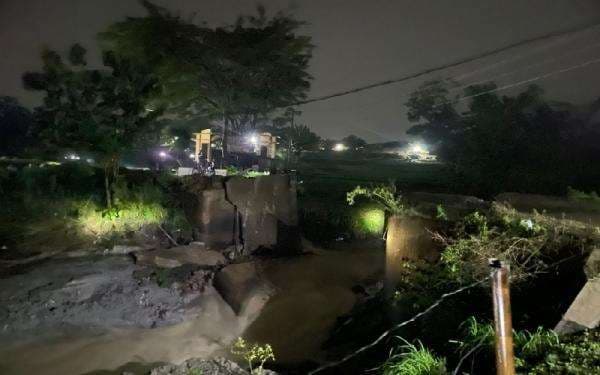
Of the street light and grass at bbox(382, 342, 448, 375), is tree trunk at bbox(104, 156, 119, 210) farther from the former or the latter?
the street light

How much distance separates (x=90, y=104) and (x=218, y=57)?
7622mm

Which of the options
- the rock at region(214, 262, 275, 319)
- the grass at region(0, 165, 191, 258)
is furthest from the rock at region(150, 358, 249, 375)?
the grass at region(0, 165, 191, 258)

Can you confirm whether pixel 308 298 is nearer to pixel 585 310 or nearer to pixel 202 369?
pixel 202 369

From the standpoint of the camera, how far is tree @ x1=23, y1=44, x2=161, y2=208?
47.5ft

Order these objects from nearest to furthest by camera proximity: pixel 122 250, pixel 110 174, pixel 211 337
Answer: pixel 211 337 → pixel 122 250 → pixel 110 174

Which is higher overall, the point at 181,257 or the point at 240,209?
the point at 240,209

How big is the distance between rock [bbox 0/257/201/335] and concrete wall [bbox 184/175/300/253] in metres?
3.93

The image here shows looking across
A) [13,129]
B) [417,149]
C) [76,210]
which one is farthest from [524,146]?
[13,129]

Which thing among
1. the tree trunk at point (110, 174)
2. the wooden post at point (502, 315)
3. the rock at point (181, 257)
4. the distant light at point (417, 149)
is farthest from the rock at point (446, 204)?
the distant light at point (417, 149)

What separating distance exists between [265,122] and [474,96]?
56.5 ft

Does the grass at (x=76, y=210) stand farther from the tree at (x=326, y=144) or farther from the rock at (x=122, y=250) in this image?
the tree at (x=326, y=144)

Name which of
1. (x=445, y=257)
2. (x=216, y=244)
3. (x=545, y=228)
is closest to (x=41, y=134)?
(x=216, y=244)

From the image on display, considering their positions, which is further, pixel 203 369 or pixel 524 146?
pixel 524 146

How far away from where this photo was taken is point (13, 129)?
1152 inches
